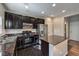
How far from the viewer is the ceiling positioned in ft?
3.01

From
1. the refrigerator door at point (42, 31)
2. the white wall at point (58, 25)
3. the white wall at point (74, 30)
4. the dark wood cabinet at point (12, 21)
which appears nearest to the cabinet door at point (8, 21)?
the dark wood cabinet at point (12, 21)

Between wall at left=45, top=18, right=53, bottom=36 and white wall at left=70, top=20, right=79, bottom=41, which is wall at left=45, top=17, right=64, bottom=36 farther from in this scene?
white wall at left=70, top=20, right=79, bottom=41

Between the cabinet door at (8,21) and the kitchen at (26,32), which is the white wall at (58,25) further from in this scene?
the cabinet door at (8,21)

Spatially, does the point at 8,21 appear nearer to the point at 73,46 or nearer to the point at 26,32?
the point at 26,32

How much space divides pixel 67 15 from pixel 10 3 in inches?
31.9

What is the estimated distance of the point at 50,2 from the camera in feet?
3.03

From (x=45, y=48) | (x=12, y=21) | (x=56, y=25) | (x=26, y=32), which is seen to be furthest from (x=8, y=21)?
(x=45, y=48)

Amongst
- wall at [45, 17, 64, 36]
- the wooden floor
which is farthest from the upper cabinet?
the wooden floor

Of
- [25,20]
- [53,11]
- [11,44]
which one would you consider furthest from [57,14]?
[11,44]

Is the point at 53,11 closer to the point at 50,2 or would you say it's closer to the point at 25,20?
the point at 50,2

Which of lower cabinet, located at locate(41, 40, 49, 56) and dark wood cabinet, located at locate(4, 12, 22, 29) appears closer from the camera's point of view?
dark wood cabinet, located at locate(4, 12, 22, 29)

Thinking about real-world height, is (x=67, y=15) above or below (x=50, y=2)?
below

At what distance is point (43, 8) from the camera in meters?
0.97

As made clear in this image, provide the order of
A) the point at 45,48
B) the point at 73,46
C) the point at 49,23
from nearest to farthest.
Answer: the point at 49,23, the point at 73,46, the point at 45,48
